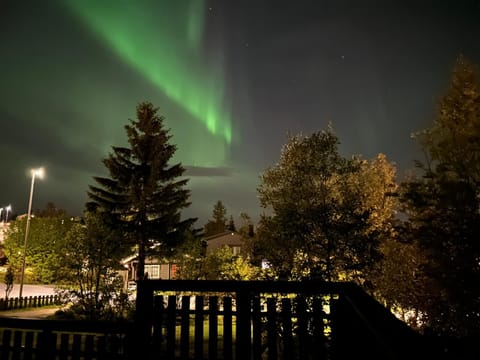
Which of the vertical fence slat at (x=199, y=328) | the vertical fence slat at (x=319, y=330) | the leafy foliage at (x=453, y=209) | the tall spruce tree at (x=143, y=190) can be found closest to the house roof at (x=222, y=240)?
the tall spruce tree at (x=143, y=190)

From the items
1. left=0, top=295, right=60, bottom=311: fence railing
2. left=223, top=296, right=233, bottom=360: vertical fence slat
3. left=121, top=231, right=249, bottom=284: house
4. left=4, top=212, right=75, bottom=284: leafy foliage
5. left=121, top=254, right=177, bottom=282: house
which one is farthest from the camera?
left=121, top=254, right=177, bottom=282: house

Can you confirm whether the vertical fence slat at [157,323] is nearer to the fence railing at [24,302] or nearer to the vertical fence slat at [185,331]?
the vertical fence slat at [185,331]

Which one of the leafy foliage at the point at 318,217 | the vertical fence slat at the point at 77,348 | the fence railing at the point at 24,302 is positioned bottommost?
the fence railing at the point at 24,302

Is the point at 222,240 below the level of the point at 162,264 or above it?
above

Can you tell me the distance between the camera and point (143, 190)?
85.0 feet

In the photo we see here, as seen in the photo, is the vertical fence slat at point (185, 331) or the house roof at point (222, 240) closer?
the vertical fence slat at point (185, 331)

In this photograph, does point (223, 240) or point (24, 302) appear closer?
point (24, 302)

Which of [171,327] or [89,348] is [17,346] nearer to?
[89,348]

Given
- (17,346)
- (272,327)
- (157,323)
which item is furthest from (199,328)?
(17,346)

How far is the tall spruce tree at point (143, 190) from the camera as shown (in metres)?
25.8

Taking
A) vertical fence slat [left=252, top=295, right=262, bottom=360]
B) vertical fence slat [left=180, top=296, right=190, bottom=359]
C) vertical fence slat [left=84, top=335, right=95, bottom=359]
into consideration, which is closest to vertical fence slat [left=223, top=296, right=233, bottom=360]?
vertical fence slat [left=252, top=295, right=262, bottom=360]

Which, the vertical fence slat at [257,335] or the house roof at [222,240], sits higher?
the house roof at [222,240]

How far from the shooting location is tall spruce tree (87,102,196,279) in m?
25.8

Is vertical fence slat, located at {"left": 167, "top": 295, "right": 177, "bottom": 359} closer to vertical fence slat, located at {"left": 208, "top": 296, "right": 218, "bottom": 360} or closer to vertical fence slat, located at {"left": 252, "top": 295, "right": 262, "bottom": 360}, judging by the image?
vertical fence slat, located at {"left": 208, "top": 296, "right": 218, "bottom": 360}
